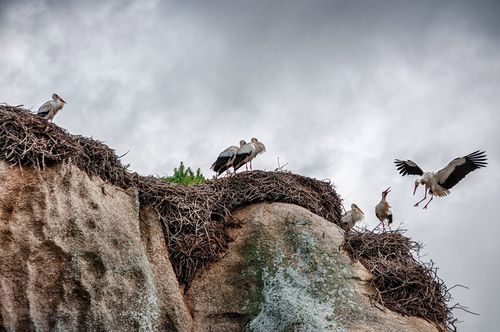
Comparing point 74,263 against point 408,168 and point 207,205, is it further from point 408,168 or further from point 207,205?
point 408,168

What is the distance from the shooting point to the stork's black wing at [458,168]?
1664 centimetres

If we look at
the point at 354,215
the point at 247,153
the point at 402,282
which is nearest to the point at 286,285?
the point at 402,282

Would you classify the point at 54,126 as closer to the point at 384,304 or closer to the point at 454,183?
the point at 384,304

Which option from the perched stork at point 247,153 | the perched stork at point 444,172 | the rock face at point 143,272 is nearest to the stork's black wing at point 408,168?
the perched stork at point 444,172

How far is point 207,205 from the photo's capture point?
12430mm

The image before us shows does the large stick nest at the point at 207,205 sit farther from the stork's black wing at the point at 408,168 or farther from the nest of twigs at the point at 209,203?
the stork's black wing at the point at 408,168

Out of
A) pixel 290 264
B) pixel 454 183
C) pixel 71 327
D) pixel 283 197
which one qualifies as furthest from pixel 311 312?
pixel 454 183

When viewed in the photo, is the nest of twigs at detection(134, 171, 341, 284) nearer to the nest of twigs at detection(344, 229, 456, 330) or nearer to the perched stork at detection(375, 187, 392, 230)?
the nest of twigs at detection(344, 229, 456, 330)

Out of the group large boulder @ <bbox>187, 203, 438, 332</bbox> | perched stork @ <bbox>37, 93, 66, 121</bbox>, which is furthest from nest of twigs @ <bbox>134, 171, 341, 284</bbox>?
perched stork @ <bbox>37, 93, 66, 121</bbox>

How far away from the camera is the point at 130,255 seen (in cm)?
1046

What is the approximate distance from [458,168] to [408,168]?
1.97m

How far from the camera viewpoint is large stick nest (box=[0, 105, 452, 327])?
1050cm

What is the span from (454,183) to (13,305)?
478 inches

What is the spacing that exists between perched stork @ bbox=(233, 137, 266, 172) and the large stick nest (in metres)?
3.29
